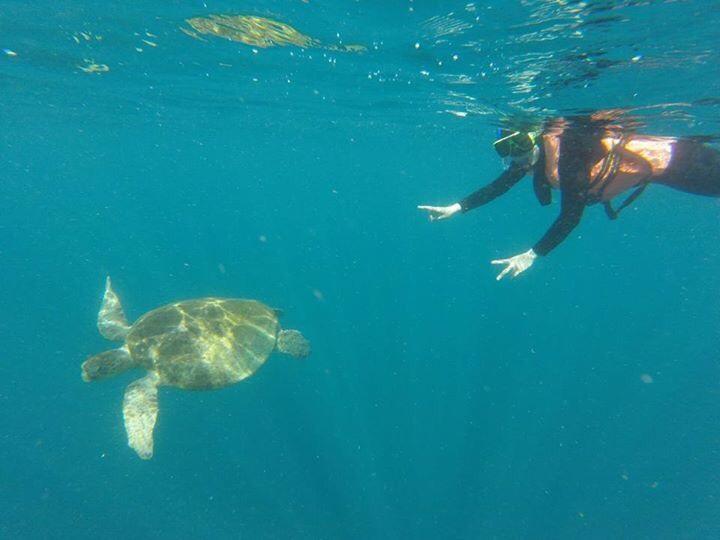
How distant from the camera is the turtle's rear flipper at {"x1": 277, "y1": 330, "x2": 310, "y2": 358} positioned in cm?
932

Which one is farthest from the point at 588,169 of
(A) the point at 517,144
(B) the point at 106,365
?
(B) the point at 106,365

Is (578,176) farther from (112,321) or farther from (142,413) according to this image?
(112,321)

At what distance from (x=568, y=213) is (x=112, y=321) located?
949cm

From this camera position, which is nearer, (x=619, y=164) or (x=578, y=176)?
(x=578, y=176)

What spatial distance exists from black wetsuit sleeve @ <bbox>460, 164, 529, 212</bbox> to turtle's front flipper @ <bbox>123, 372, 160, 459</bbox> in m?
6.41

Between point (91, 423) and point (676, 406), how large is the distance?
17916 mm

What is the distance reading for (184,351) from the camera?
8.07 m

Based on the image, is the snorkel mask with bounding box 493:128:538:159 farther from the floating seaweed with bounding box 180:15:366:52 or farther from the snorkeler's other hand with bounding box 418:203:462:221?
the floating seaweed with bounding box 180:15:366:52

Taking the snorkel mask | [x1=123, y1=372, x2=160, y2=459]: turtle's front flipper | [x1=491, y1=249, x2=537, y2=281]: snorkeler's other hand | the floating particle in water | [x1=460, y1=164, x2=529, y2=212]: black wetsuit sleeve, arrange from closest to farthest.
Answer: [x1=491, y1=249, x2=537, y2=281]: snorkeler's other hand, the snorkel mask, [x1=460, y1=164, x2=529, y2=212]: black wetsuit sleeve, [x1=123, y1=372, x2=160, y2=459]: turtle's front flipper, the floating particle in water

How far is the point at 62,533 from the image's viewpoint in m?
8.84

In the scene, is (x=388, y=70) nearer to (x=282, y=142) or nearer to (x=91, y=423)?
(x=91, y=423)

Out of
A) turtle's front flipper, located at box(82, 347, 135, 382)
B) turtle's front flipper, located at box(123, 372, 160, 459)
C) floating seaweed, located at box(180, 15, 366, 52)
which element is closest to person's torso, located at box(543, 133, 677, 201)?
floating seaweed, located at box(180, 15, 366, 52)

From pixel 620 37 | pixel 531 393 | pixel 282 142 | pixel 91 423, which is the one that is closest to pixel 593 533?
pixel 531 393

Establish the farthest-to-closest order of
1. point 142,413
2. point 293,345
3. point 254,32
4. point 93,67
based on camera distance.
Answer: point 93,67 → point 254,32 → point 293,345 → point 142,413
